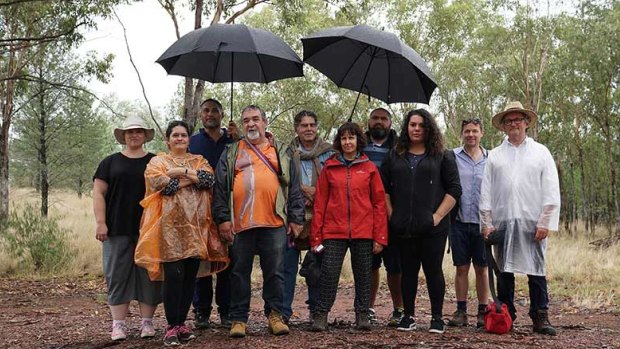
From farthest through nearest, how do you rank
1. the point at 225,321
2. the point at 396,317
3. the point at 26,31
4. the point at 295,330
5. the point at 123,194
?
the point at 26,31 < the point at 396,317 < the point at 225,321 < the point at 295,330 < the point at 123,194

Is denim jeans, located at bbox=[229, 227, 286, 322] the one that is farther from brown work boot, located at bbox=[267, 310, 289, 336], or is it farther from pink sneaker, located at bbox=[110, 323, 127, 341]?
pink sneaker, located at bbox=[110, 323, 127, 341]

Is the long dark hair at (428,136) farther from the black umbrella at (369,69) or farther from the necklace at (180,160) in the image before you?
the necklace at (180,160)

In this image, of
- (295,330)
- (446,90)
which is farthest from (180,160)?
(446,90)

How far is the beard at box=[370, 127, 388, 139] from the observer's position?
5.46 metres

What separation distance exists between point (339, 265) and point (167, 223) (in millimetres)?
1446

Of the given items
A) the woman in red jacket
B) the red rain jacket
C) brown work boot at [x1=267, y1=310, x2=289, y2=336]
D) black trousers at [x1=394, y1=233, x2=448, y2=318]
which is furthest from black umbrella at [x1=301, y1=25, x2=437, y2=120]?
brown work boot at [x1=267, y1=310, x2=289, y2=336]

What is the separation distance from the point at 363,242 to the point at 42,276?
8270mm

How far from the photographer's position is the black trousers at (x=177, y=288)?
4.47 m

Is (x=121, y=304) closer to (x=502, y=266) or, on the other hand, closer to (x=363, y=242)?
(x=363, y=242)

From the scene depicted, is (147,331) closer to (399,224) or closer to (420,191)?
(399,224)

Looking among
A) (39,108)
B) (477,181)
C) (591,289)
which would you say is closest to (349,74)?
(477,181)

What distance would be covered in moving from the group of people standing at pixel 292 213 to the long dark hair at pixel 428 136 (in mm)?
10

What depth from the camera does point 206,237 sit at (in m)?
4.63

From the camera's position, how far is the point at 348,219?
4.83m
